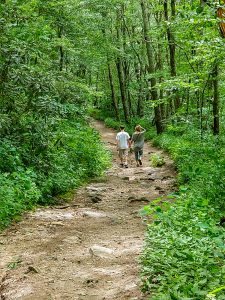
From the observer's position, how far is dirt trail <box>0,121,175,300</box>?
16.4ft

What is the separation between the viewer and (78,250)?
661cm

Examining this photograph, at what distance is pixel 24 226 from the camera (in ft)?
26.5

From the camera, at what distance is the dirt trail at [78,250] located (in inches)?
197

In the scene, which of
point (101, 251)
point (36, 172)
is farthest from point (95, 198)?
point (101, 251)

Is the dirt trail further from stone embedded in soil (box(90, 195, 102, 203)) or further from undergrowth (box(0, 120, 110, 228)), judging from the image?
undergrowth (box(0, 120, 110, 228))

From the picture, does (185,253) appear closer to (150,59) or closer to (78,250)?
(78,250)

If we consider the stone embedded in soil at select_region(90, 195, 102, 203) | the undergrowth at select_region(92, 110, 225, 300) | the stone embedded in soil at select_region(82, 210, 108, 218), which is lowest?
the stone embedded in soil at select_region(90, 195, 102, 203)

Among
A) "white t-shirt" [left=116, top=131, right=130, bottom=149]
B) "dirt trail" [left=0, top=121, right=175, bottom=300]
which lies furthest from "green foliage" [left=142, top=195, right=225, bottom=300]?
"white t-shirt" [left=116, top=131, right=130, bottom=149]

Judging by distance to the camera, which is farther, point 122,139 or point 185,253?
point 122,139

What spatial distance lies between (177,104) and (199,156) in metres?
10.0

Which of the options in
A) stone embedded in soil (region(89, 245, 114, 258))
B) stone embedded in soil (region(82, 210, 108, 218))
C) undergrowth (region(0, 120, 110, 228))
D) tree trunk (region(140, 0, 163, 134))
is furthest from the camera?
tree trunk (region(140, 0, 163, 134))

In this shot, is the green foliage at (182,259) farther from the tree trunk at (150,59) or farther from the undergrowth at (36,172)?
the tree trunk at (150,59)

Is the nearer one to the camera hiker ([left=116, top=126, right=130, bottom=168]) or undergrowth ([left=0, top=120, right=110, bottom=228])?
undergrowth ([left=0, top=120, right=110, bottom=228])

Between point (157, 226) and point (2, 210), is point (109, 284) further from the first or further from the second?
point (2, 210)
